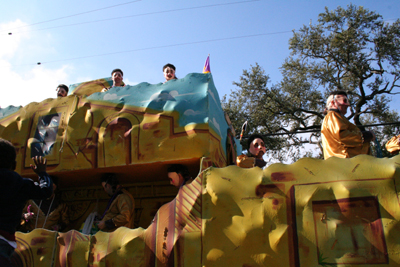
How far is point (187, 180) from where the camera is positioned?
4.04 m

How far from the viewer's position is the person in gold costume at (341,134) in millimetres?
3268

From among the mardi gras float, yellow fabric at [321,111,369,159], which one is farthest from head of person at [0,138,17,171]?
yellow fabric at [321,111,369,159]

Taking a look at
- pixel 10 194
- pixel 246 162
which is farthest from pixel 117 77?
pixel 10 194

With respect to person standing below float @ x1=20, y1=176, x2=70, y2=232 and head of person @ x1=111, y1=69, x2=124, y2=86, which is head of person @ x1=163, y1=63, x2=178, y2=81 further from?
person standing below float @ x1=20, y1=176, x2=70, y2=232

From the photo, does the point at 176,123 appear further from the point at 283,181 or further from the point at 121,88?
the point at 283,181

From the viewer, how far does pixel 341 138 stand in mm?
3279

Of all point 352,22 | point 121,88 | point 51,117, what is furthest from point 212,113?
point 352,22

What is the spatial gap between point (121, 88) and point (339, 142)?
9.63 ft

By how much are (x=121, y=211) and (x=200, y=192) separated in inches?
70.5

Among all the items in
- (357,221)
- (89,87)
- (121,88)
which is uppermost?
(89,87)

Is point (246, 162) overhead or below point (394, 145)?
below

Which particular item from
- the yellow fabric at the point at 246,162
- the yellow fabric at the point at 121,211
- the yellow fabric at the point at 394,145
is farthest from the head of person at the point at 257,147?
the yellow fabric at the point at 121,211

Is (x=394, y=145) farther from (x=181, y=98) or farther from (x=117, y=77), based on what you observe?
(x=117, y=77)

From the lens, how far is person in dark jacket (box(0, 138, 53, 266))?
2.26 m
